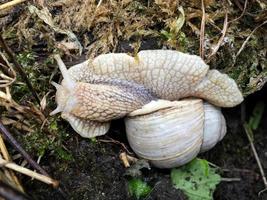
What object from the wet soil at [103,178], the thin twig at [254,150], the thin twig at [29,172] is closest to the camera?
the thin twig at [29,172]

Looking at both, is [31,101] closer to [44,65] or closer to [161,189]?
[44,65]

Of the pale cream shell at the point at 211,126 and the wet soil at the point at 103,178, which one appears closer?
the wet soil at the point at 103,178

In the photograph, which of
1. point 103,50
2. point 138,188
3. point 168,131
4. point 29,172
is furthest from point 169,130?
point 29,172

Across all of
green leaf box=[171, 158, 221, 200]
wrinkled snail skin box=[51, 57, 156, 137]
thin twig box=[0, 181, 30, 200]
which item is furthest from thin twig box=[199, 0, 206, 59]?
thin twig box=[0, 181, 30, 200]

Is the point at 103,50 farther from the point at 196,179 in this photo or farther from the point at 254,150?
the point at 254,150

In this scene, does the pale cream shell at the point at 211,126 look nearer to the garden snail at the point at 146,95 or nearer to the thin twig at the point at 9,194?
the garden snail at the point at 146,95

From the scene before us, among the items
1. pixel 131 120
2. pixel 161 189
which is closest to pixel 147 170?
pixel 161 189

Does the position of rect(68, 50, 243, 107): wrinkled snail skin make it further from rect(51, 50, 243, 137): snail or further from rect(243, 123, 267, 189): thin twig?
rect(243, 123, 267, 189): thin twig

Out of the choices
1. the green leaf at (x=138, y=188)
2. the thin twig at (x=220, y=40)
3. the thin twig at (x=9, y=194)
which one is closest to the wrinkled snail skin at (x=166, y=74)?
the thin twig at (x=220, y=40)
